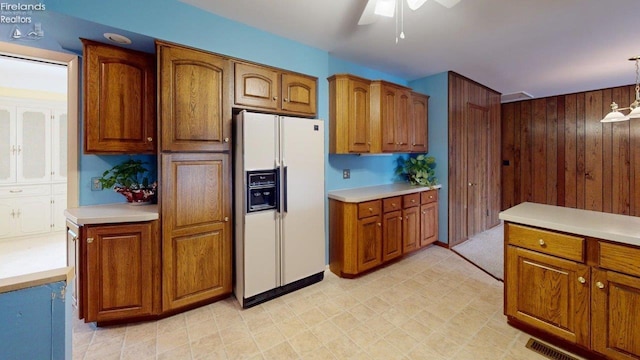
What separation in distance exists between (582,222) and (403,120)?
7.09 feet

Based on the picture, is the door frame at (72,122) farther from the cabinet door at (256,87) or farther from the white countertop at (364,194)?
the white countertop at (364,194)

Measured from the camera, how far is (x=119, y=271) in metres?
1.97

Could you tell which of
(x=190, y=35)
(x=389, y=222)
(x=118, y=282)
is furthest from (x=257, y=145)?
(x=389, y=222)

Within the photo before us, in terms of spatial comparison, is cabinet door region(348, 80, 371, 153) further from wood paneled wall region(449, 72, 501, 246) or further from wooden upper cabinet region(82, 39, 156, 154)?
wooden upper cabinet region(82, 39, 156, 154)

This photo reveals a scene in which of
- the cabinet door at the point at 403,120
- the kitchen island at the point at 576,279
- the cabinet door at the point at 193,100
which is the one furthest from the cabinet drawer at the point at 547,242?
the cabinet door at the point at 193,100

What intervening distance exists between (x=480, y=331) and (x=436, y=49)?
283cm

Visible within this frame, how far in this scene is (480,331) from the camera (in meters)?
1.97

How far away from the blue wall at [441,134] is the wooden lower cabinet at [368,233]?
73cm

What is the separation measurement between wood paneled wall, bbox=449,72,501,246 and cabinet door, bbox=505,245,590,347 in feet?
6.14

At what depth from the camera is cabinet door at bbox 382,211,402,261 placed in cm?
302

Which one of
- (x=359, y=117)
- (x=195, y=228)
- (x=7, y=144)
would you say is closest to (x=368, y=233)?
(x=359, y=117)

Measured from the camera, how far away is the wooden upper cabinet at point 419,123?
3.64m

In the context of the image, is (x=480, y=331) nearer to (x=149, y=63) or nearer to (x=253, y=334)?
(x=253, y=334)
